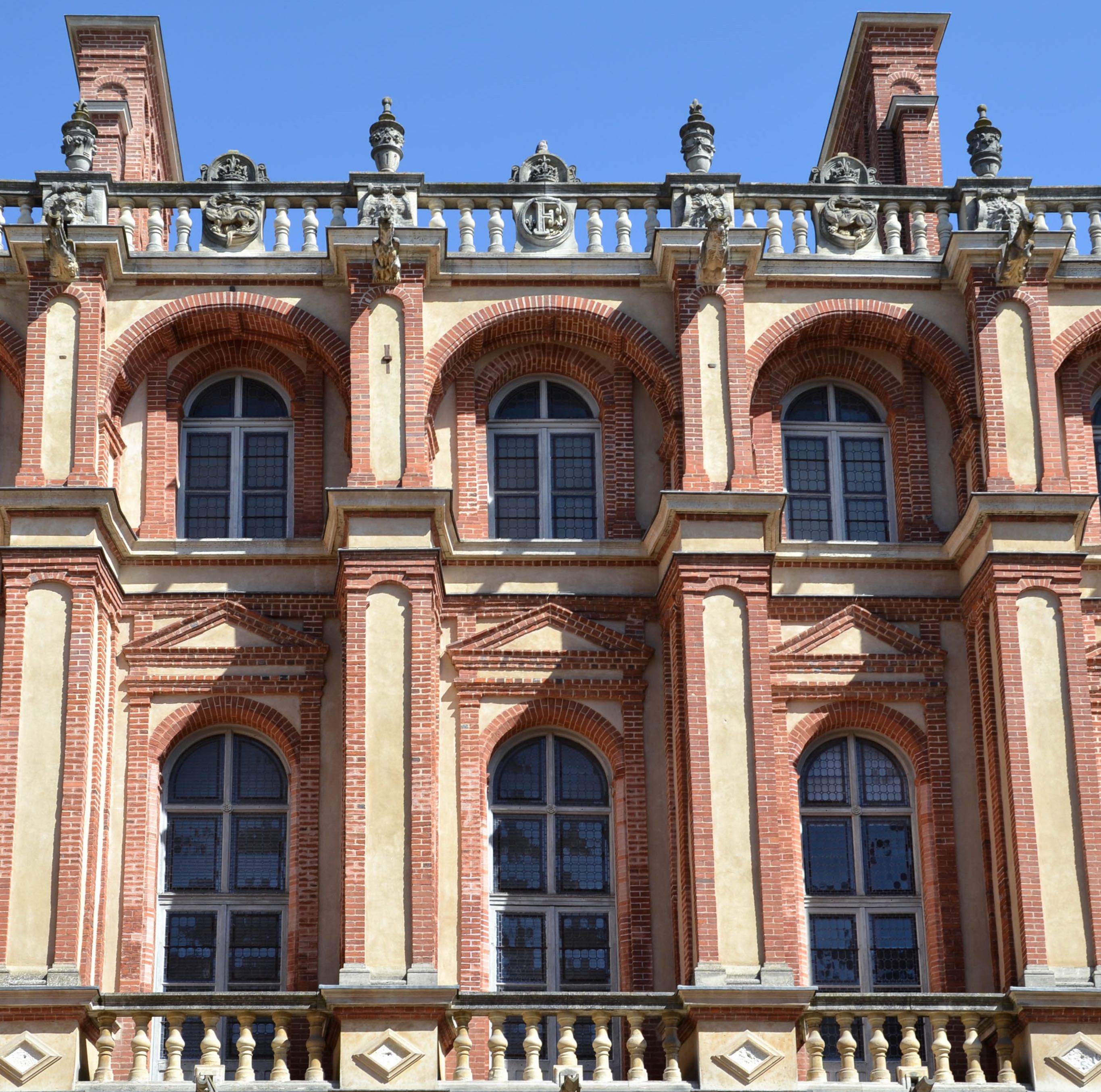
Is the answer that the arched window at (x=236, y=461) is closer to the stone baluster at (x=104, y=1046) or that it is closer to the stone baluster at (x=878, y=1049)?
the stone baluster at (x=104, y=1046)

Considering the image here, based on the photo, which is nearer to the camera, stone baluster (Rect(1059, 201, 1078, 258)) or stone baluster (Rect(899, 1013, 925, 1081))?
stone baluster (Rect(899, 1013, 925, 1081))

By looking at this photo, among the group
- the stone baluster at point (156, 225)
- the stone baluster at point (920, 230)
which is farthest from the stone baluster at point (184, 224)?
the stone baluster at point (920, 230)

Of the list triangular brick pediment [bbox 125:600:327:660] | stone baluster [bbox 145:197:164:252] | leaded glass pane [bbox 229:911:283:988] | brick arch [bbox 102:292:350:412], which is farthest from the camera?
stone baluster [bbox 145:197:164:252]

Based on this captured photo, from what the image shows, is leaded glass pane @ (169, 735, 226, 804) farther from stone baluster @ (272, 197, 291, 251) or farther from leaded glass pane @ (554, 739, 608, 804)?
stone baluster @ (272, 197, 291, 251)

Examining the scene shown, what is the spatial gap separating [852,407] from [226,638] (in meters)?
8.71

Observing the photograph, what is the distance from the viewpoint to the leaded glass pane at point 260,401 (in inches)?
1250

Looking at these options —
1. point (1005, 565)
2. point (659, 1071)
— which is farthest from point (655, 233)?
point (659, 1071)

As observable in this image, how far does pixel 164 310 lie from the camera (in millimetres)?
31125

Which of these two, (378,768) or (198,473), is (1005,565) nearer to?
(378,768)

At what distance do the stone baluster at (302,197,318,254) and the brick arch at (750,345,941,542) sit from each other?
233 inches

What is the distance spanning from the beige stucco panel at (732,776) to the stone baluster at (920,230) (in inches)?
236

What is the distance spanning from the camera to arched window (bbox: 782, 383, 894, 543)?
3153cm

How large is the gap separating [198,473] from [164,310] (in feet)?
6.93

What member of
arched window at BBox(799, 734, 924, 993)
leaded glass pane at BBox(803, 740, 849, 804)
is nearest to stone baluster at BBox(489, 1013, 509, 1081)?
arched window at BBox(799, 734, 924, 993)
